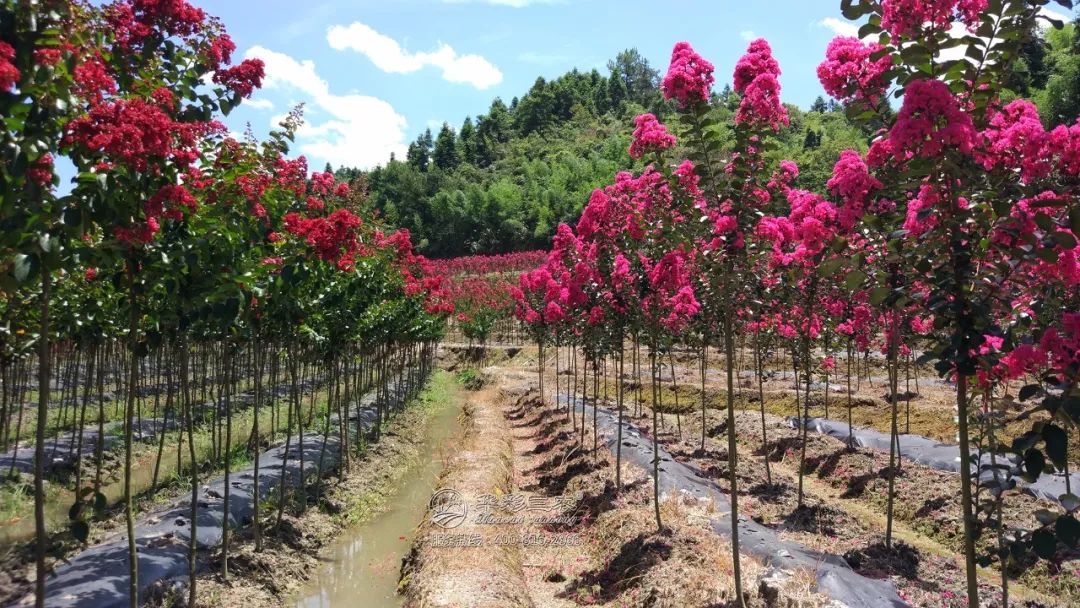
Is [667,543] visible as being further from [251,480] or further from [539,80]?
[539,80]

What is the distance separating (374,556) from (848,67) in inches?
353

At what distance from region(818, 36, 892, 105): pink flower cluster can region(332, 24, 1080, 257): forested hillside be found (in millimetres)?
33924

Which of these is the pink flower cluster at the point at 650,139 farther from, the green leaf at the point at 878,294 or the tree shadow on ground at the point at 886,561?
the tree shadow on ground at the point at 886,561

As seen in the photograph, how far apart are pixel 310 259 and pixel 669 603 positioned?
5165 mm

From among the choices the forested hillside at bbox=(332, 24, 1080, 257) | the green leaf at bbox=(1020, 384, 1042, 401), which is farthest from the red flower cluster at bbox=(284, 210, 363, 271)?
the forested hillside at bbox=(332, 24, 1080, 257)

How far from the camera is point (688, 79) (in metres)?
4.70

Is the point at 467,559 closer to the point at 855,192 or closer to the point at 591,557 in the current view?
the point at 591,557

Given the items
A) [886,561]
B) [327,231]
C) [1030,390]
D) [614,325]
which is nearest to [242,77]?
[327,231]

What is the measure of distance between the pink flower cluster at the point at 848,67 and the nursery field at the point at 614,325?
19 mm

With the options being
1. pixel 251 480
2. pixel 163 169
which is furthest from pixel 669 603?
pixel 251 480

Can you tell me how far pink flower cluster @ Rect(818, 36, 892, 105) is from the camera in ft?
10.8

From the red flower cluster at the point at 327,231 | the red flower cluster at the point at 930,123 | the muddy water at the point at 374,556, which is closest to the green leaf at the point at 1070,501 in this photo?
the red flower cluster at the point at 930,123

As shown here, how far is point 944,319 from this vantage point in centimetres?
274

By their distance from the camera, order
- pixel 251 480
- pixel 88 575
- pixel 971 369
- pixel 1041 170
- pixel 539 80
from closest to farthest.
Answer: pixel 971 369 → pixel 1041 170 → pixel 88 575 → pixel 251 480 → pixel 539 80
